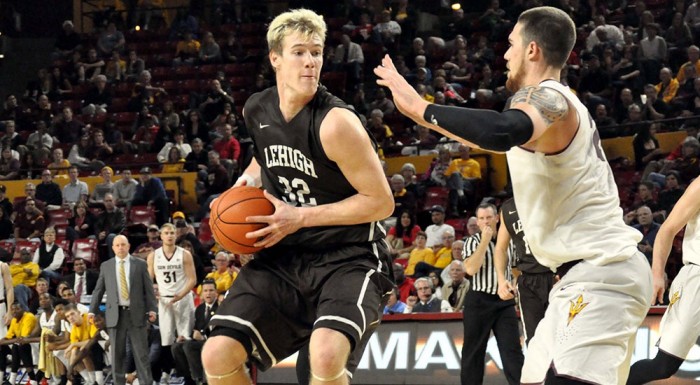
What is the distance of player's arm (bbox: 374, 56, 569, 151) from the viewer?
3766mm

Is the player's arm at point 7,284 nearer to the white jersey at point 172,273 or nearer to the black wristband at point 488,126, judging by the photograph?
the white jersey at point 172,273

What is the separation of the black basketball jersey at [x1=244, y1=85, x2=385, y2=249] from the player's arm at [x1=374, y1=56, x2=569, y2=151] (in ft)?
2.77

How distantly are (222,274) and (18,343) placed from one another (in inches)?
126

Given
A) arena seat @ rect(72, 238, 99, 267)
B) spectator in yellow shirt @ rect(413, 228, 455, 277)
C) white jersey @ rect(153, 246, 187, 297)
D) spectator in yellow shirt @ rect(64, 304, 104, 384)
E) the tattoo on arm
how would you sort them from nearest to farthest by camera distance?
the tattoo on arm, spectator in yellow shirt @ rect(413, 228, 455, 277), white jersey @ rect(153, 246, 187, 297), spectator in yellow shirt @ rect(64, 304, 104, 384), arena seat @ rect(72, 238, 99, 267)

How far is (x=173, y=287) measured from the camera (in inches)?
541

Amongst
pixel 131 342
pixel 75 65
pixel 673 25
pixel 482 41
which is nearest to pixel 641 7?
pixel 673 25

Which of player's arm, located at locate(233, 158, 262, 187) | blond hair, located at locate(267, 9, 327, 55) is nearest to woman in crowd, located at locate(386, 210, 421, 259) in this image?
player's arm, located at locate(233, 158, 262, 187)

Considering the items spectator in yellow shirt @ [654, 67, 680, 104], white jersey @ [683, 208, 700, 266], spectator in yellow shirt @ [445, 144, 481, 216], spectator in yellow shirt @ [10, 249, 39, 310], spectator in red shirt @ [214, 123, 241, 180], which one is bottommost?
spectator in yellow shirt @ [10, 249, 39, 310]

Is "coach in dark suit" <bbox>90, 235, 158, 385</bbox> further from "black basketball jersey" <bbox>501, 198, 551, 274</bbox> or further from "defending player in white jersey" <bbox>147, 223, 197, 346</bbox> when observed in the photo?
"black basketball jersey" <bbox>501, 198, 551, 274</bbox>

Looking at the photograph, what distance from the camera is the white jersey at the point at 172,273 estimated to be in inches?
540

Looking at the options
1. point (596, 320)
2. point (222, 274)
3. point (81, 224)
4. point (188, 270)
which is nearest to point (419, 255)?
point (222, 274)

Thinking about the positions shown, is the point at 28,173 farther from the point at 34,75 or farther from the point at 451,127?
the point at 451,127

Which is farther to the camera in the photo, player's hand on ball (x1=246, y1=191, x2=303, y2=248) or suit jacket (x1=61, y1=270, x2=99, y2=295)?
suit jacket (x1=61, y1=270, x2=99, y2=295)

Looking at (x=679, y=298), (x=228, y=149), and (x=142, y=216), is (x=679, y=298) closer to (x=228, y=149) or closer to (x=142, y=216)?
(x=142, y=216)
